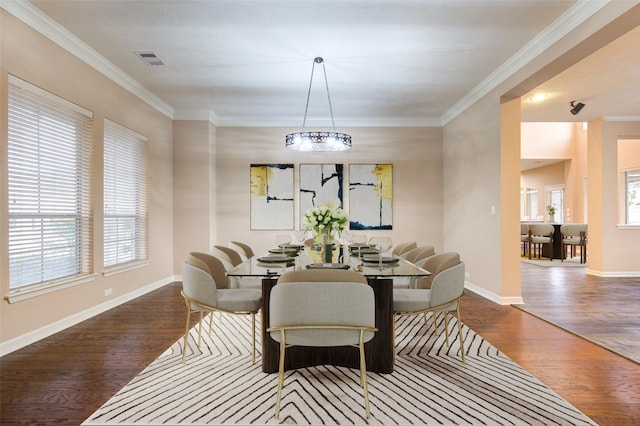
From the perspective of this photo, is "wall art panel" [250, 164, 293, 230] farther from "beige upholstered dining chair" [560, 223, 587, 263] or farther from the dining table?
"beige upholstered dining chair" [560, 223, 587, 263]

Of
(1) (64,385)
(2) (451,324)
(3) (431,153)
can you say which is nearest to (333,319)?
(1) (64,385)

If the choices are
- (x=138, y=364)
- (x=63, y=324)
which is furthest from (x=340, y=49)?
(x=63, y=324)

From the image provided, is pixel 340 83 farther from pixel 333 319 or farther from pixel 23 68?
pixel 333 319

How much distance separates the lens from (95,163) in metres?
4.11

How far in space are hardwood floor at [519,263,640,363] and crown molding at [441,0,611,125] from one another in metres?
2.77

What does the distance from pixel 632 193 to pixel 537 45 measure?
590cm

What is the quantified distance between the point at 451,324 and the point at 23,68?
460 cm

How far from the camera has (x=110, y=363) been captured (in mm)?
2691

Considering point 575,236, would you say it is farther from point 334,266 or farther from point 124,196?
point 124,196

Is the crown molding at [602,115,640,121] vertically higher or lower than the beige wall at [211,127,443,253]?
higher

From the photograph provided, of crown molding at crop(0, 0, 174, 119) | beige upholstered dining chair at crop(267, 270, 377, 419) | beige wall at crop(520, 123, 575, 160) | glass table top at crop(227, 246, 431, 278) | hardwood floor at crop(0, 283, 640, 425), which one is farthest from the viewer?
beige wall at crop(520, 123, 575, 160)

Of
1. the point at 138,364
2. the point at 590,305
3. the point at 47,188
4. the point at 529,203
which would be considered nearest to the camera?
the point at 138,364

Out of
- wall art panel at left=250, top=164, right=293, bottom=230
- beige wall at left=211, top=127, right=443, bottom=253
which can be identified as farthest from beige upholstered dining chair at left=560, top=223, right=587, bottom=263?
wall art panel at left=250, top=164, right=293, bottom=230

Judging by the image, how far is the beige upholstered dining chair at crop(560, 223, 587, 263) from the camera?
8.20 m
